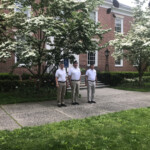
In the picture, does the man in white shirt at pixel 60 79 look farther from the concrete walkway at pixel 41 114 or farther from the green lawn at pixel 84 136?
the green lawn at pixel 84 136

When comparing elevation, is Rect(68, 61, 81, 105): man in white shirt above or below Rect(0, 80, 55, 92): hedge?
above

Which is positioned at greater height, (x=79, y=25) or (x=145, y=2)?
(x=145, y=2)

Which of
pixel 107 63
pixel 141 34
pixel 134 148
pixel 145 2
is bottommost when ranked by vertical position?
pixel 134 148

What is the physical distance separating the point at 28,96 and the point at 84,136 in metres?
6.08

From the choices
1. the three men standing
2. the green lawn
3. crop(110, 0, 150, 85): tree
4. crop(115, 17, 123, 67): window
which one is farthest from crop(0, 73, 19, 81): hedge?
crop(115, 17, 123, 67): window

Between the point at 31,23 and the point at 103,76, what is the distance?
9.75 metres

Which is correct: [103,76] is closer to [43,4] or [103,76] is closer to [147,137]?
[43,4]

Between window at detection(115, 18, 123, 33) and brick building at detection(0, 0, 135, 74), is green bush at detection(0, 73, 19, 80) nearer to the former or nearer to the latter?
brick building at detection(0, 0, 135, 74)

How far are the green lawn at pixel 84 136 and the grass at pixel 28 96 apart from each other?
13.2 feet

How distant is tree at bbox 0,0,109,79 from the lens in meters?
7.70

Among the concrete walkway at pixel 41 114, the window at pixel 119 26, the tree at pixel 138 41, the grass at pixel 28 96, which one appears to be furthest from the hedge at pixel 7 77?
the window at pixel 119 26

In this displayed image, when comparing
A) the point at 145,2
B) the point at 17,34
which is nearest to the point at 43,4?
the point at 17,34

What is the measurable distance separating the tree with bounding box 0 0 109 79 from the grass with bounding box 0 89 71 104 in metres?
1.62

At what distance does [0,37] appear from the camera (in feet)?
30.8
